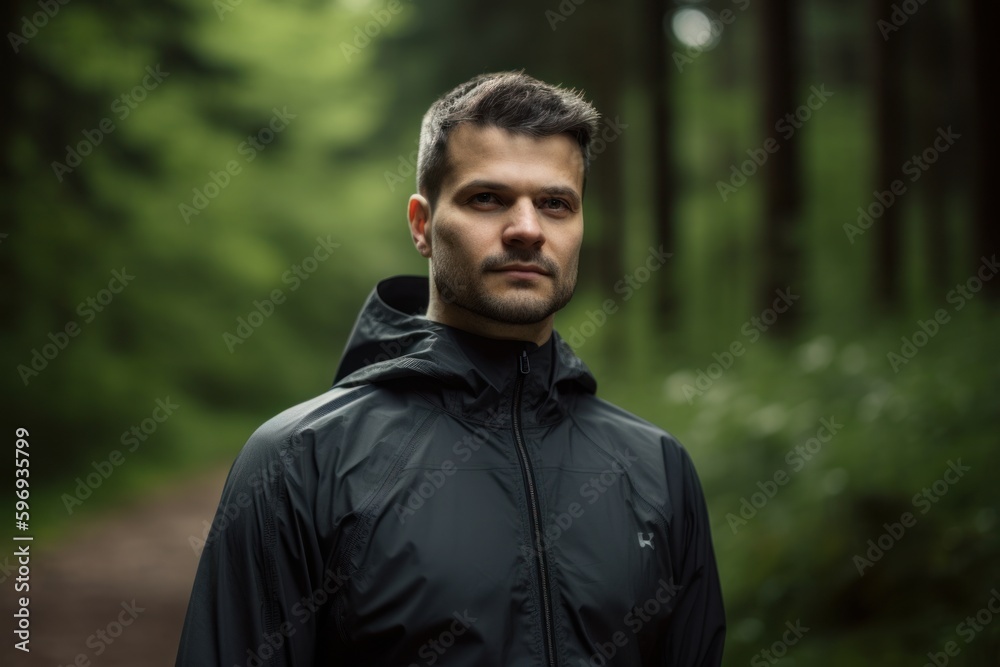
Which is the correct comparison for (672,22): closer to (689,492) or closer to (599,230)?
(599,230)

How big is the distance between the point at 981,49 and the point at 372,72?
11.1 metres

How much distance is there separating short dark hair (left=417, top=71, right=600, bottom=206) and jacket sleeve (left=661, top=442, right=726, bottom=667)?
120 centimetres

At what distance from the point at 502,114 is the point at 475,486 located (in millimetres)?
1157

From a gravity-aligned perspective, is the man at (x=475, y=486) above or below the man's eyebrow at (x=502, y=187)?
below

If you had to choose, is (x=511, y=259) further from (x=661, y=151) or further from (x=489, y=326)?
(x=661, y=151)

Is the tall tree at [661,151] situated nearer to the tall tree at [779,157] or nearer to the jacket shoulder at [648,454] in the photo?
the tall tree at [779,157]

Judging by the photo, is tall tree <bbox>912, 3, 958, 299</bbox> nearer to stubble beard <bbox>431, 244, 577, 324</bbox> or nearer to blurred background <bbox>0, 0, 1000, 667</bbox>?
blurred background <bbox>0, 0, 1000, 667</bbox>

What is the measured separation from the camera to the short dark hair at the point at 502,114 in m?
2.87

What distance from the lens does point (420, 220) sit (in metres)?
3.09

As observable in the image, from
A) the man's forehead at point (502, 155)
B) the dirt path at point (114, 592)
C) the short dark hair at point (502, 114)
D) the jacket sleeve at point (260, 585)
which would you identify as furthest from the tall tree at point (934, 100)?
the jacket sleeve at point (260, 585)

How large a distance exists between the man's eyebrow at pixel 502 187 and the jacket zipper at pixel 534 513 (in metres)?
0.51

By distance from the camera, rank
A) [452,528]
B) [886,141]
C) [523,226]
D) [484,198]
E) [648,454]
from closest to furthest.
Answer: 1. [452,528]
2. [523,226]
3. [484,198]
4. [648,454]
5. [886,141]

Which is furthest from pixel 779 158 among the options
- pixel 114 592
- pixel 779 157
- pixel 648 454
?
pixel 648 454

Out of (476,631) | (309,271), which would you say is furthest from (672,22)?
(476,631)
